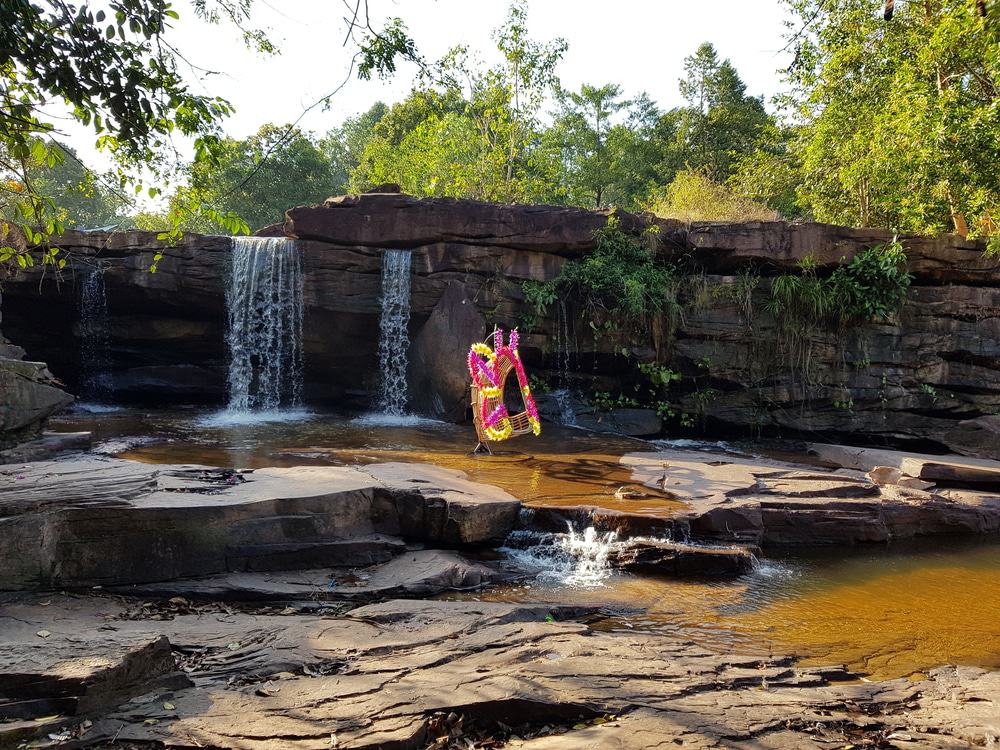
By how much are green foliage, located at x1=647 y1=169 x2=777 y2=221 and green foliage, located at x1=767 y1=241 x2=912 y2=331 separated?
2.92m

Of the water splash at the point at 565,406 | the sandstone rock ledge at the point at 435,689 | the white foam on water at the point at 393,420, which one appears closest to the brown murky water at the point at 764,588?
the sandstone rock ledge at the point at 435,689

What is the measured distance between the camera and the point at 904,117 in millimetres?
12305

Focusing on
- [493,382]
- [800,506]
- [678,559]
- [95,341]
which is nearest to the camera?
[678,559]

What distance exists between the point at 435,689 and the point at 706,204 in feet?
52.7

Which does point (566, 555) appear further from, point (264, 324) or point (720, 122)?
point (720, 122)

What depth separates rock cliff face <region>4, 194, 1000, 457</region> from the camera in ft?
43.2

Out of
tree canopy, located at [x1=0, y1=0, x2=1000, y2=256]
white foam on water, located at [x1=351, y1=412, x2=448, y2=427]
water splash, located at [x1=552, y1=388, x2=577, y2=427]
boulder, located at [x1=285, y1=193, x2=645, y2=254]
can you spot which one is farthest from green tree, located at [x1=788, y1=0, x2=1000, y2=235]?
white foam on water, located at [x1=351, y1=412, x2=448, y2=427]

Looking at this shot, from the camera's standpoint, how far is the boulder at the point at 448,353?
13586mm

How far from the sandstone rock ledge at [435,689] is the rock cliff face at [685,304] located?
956 centimetres

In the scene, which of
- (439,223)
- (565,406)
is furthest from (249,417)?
(565,406)

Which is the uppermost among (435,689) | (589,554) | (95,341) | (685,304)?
(685,304)

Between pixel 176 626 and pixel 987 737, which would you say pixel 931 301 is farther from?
pixel 176 626

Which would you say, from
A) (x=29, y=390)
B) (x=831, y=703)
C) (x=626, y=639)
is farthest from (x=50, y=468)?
(x=831, y=703)

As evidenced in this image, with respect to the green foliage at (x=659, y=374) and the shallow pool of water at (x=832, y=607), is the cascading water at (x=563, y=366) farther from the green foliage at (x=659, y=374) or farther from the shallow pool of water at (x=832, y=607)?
the shallow pool of water at (x=832, y=607)
